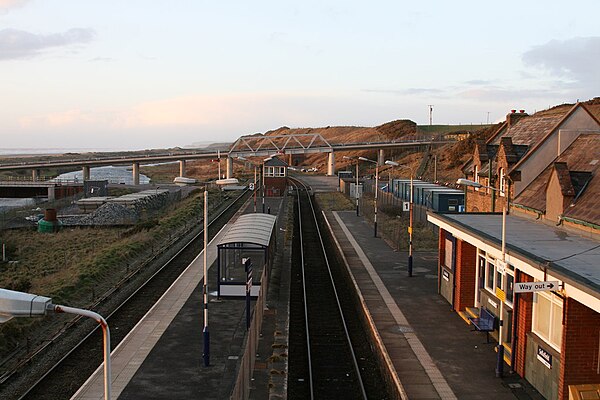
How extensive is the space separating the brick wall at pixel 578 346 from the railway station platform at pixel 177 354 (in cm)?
819

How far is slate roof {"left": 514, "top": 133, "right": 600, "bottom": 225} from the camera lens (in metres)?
20.6

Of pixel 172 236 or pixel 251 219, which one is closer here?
pixel 251 219

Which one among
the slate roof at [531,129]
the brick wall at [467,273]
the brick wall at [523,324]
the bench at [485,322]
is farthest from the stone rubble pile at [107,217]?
the brick wall at [523,324]

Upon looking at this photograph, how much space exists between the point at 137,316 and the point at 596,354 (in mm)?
15801

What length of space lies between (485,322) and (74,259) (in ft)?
87.1

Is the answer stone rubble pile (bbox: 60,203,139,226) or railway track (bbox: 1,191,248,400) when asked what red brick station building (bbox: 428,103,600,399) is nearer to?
railway track (bbox: 1,191,248,400)

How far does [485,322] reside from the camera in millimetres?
20281

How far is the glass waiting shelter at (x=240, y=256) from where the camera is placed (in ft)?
83.2

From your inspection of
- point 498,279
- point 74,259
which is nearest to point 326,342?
point 498,279

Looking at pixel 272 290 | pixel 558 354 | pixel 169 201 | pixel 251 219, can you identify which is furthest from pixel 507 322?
pixel 169 201

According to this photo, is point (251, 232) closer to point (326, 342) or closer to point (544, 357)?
point (326, 342)

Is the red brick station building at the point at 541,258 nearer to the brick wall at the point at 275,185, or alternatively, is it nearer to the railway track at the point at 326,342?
the railway track at the point at 326,342

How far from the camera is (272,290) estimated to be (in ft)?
91.9

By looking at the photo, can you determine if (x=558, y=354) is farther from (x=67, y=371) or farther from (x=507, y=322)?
(x=67, y=371)
